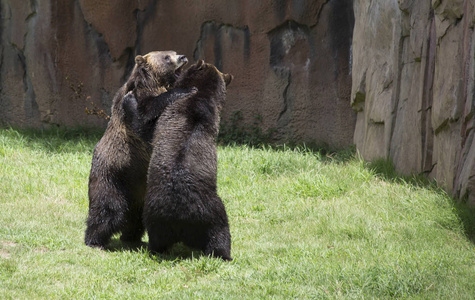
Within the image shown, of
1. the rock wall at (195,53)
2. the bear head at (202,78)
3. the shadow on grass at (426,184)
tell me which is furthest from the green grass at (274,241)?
the rock wall at (195,53)

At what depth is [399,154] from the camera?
25.5ft

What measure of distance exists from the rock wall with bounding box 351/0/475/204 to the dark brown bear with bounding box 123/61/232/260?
8.41 feet

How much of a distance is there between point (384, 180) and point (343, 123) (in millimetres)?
2766

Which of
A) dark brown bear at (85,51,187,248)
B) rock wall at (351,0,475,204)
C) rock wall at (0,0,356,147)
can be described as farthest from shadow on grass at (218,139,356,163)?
dark brown bear at (85,51,187,248)

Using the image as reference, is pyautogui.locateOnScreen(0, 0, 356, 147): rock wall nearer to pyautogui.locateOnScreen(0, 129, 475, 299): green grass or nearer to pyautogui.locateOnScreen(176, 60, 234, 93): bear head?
pyautogui.locateOnScreen(0, 129, 475, 299): green grass

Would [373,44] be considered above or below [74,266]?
above

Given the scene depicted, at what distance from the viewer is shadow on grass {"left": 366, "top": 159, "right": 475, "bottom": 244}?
6.01 meters

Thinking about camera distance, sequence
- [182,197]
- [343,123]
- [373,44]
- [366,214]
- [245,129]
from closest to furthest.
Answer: [182,197]
[366,214]
[373,44]
[343,123]
[245,129]

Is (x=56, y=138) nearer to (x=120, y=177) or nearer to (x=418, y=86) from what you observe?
(x=120, y=177)

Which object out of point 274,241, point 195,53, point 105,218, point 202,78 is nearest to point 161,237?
point 105,218

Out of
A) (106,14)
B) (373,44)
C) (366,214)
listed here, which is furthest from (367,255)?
(106,14)

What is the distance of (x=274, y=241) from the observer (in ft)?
20.1

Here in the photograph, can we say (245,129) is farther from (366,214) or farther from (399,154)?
(366,214)

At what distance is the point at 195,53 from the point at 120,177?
588 centimetres
